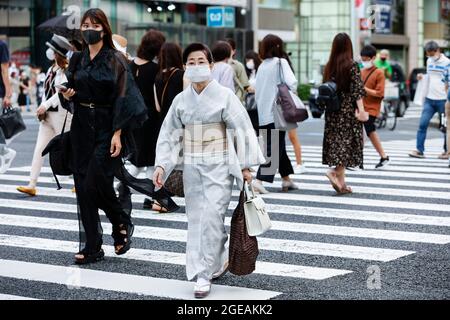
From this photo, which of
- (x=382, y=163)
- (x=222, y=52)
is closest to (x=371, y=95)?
(x=382, y=163)

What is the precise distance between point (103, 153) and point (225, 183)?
49.5 inches

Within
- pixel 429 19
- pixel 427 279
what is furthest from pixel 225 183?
pixel 429 19

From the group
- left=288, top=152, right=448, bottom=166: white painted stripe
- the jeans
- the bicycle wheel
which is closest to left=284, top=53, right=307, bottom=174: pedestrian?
left=288, top=152, right=448, bottom=166: white painted stripe

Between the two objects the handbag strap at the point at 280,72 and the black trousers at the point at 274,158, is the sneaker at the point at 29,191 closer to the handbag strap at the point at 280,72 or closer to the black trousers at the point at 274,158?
the black trousers at the point at 274,158

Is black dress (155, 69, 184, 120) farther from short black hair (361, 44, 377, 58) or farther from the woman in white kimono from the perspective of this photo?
short black hair (361, 44, 377, 58)

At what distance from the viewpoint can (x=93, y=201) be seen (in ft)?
23.2

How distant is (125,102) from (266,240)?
1.94m

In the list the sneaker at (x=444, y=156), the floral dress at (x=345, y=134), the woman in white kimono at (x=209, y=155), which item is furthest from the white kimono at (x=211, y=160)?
the sneaker at (x=444, y=156)

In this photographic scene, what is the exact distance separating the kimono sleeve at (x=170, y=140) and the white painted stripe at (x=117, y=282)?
29.2 inches

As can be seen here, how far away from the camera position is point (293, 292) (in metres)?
6.00

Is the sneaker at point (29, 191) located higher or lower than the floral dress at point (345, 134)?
lower

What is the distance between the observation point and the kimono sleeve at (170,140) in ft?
20.7

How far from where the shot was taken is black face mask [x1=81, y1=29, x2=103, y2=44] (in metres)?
6.92
